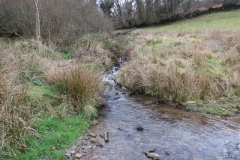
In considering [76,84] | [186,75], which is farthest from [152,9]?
[76,84]

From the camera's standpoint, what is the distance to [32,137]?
3.54 metres

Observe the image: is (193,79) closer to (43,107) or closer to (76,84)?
(76,84)

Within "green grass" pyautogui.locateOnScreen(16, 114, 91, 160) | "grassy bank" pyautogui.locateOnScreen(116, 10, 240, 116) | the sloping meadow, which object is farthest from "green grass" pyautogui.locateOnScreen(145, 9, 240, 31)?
"green grass" pyautogui.locateOnScreen(16, 114, 91, 160)

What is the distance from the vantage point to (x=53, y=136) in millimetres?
3773

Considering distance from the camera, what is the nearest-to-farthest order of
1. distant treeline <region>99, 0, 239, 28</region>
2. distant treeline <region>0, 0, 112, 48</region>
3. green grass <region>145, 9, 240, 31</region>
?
distant treeline <region>0, 0, 112, 48</region>, green grass <region>145, 9, 240, 31</region>, distant treeline <region>99, 0, 239, 28</region>

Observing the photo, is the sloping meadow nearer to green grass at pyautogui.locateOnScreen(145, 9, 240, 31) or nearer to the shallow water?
the shallow water

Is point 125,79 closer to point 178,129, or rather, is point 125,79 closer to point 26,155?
point 178,129

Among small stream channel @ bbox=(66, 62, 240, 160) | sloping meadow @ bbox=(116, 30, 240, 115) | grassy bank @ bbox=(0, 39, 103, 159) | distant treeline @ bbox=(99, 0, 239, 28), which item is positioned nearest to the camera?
grassy bank @ bbox=(0, 39, 103, 159)

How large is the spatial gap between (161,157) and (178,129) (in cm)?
121

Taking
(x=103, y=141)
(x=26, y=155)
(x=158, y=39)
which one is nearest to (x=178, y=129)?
(x=103, y=141)

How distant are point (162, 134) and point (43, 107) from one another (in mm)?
2646

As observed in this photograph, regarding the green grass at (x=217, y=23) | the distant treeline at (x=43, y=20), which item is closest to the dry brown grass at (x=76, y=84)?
the distant treeline at (x=43, y=20)

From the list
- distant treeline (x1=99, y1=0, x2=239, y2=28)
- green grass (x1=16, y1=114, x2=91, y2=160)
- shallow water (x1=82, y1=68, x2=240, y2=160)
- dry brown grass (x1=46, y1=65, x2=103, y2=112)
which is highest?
distant treeline (x1=99, y1=0, x2=239, y2=28)

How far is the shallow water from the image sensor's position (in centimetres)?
381
